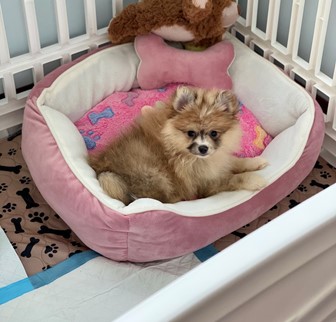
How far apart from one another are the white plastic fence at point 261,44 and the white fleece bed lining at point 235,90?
7 centimetres

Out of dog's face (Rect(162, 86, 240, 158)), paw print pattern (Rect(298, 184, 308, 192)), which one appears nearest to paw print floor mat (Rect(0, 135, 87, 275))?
dog's face (Rect(162, 86, 240, 158))

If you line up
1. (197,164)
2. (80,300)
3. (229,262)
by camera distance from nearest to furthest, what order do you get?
(229,262), (80,300), (197,164)

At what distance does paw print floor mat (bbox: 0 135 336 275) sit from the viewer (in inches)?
67.2

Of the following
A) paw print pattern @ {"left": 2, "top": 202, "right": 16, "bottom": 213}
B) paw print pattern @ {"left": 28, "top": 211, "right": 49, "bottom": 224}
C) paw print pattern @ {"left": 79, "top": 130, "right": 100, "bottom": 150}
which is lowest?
paw print pattern @ {"left": 28, "top": 211, "right": 49, "bottom": 224}

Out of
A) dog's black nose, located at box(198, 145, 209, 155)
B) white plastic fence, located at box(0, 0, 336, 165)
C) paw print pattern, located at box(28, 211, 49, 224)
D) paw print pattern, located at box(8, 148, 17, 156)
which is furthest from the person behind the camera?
paw print pattern, located at box(8, 148, 17, 156)

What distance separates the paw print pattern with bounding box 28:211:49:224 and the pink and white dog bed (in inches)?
3.3

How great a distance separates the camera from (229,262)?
941 millimetres

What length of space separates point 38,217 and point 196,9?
795 mm

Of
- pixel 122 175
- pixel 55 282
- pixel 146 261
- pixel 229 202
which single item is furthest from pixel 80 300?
pixel 229 202

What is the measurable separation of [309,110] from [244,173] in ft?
1.02

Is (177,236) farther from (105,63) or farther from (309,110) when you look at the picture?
(105,63)

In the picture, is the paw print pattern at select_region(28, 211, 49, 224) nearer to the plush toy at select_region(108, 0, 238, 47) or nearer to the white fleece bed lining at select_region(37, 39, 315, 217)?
the white fleece bed lining at select_region(37, 39, 315, 217)

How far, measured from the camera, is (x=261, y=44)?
2.13 metres

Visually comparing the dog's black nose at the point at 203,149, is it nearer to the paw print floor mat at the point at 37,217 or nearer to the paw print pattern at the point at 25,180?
the paw print floor mat at the point at 37,217
